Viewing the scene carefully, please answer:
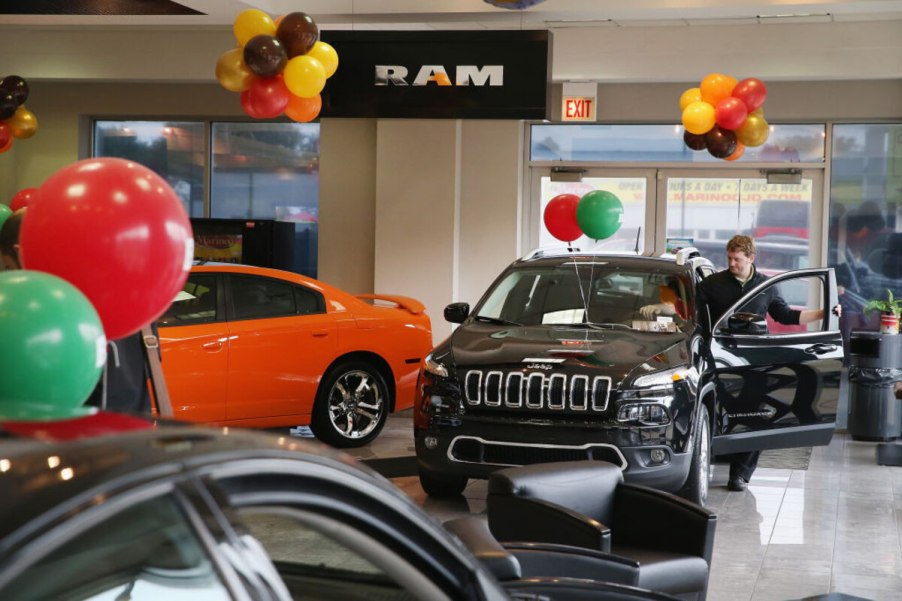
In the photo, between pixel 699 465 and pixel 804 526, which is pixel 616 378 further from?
pixel 804 526

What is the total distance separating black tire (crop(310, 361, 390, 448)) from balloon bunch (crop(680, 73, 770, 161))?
3.77 meters

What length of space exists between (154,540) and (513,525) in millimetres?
3522

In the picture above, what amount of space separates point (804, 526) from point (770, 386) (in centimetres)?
112

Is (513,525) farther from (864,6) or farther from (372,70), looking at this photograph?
(864,6)

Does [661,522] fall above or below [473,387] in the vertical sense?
below

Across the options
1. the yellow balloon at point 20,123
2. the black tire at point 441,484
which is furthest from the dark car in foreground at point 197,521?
the yellow balloon at point 20,123

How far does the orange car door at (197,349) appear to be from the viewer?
31.0ft

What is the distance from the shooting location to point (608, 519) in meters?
5.48

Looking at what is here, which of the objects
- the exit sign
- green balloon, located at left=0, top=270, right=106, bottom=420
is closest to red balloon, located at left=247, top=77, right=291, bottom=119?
the exit sign

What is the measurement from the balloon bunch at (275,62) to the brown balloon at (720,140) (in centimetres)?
381

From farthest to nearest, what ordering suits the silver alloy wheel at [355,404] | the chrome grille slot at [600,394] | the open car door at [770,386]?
1. the silver alloy wheel at [355,404]
2. the open car door at [770,386]
3. the chrome grille slot at [600,394]

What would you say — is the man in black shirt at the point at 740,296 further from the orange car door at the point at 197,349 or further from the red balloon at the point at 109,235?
the red balloon at the point at 109,235

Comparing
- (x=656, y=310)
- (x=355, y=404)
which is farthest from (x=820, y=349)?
(x=355, y=404)

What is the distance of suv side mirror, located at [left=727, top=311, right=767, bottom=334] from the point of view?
28.1 ft
